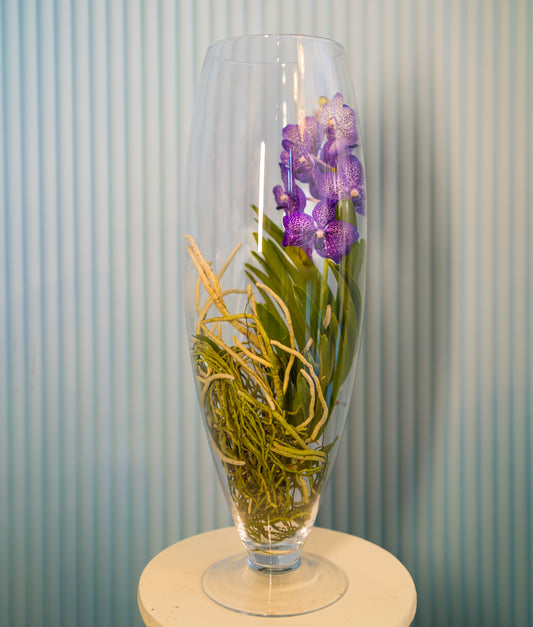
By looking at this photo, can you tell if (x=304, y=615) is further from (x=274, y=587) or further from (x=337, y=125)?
(x=337, y=125)

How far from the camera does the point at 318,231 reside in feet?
1.96

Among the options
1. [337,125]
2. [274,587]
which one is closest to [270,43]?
[337,125]

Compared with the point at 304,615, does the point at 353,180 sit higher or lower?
higher

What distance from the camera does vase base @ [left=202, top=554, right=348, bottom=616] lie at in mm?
613

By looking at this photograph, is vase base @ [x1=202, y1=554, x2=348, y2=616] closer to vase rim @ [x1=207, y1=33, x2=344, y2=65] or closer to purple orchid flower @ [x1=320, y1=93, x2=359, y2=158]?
purple orchid flower @ [x1=320, y1=93, x2=359, y2=158]

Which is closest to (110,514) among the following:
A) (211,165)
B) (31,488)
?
(31,488)

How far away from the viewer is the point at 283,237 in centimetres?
60

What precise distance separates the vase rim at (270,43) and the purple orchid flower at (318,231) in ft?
0.53

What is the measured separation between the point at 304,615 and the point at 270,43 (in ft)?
2.02

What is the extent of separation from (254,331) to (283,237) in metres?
0.11

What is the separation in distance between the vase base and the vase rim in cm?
59

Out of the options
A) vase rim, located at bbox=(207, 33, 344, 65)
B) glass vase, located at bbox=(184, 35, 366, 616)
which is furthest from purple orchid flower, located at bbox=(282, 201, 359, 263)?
vase rim, located at bbox=(207, 33, 344, 65)

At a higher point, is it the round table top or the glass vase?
the glass vase

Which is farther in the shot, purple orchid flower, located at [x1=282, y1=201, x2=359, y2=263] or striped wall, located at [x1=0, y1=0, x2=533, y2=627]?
striped wall, located at [x1=0, y1=0, x2=533, y2=627]
